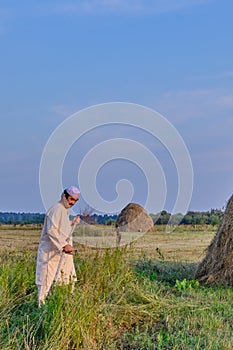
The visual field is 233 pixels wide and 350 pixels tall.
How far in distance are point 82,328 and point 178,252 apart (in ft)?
31.1

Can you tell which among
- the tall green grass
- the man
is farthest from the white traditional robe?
the tall green grass

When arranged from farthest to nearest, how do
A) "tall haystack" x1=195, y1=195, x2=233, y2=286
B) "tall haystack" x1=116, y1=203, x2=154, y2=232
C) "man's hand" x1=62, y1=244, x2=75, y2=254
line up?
"tall haystack" x1=116, y1=203, x2=154, y2=232 < "tall haystack" x1=195, y1=195, x2=233, y2=286 < "man's hand" x1=62, y1=244, x2=75, y2=254

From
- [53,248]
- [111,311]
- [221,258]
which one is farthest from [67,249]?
[221,258]

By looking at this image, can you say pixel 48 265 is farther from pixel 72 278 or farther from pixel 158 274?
pixel 158 274

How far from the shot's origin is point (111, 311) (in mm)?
6848

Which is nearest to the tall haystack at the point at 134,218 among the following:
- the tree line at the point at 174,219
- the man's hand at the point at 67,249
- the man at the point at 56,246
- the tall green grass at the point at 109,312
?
the tree line at the point at 174,219

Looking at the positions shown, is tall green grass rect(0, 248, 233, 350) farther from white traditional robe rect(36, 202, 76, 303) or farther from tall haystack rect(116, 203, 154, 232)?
tall haystack rect(116, 203, 154, 232)

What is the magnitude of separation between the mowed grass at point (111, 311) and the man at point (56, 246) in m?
0.31

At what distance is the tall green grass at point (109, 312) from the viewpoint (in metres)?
5.80

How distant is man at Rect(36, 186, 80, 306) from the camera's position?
23.2ft

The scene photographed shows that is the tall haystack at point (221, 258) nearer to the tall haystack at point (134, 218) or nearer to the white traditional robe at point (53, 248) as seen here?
the white traditional robe at point (53, 248)

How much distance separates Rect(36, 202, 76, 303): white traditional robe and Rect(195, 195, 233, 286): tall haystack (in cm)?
355

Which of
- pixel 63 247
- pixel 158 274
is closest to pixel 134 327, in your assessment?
pixel 63 247

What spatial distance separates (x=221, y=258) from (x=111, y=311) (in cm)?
372
